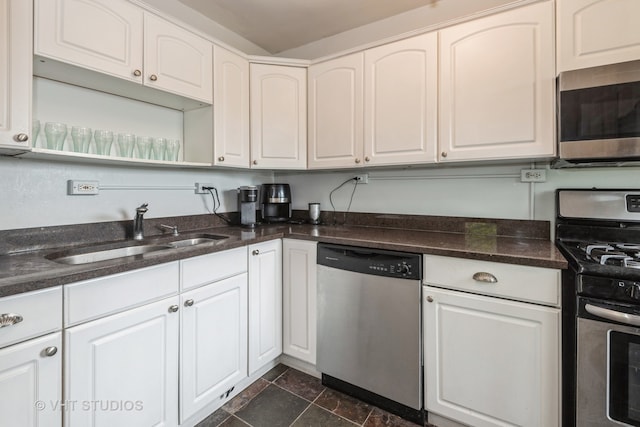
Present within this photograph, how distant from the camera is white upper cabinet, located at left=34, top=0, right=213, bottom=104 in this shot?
1201 millimetres

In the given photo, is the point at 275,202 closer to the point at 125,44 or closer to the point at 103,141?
the point at 103,141

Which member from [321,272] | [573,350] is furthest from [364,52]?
[573,350]

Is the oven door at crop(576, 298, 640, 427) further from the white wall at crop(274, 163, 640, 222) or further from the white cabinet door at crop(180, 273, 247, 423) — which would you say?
the white cabinet door at crop(180, 273, 247, 423)

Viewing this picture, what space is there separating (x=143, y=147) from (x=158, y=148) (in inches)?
3.3

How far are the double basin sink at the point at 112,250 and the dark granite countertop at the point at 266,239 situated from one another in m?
0.04

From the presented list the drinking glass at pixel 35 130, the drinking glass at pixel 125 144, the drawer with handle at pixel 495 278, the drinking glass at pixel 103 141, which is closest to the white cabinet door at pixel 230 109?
the drinking glass at pixel 125 144

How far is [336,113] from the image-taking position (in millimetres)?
2088

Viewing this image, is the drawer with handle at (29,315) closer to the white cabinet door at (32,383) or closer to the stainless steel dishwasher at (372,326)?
the white cabinet door at (32,383)

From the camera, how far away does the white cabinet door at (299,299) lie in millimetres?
1831

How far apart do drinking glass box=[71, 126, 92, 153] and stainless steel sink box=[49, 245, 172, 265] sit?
0.52m

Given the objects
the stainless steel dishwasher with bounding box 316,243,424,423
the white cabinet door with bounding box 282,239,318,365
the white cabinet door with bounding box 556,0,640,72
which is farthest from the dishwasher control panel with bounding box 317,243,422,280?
the white cabinet door with bounding box 556,0,640,72

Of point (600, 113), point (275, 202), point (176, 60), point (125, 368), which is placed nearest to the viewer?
point (125, 368)

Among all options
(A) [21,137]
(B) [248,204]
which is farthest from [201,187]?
(A) [21,137]

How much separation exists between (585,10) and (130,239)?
8.53 feet
